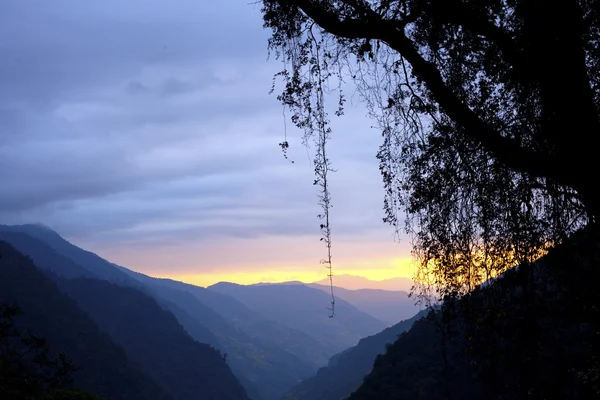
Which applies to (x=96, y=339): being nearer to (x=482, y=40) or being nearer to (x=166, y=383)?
(x=166, y=383)

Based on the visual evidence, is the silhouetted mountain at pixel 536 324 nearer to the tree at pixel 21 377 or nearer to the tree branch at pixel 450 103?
the tree branch at pixel 450 103

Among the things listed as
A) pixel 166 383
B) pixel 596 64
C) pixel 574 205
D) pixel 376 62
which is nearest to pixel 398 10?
pixel 376 62

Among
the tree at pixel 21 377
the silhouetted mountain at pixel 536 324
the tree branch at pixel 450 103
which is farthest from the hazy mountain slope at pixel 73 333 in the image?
the tree branch at pixel 450 103

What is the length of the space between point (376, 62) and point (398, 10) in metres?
0.60

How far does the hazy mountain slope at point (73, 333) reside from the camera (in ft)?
439

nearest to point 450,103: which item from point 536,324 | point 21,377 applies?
point 536,324

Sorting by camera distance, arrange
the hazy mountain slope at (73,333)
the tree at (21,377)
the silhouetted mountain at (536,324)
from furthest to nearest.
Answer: the hazy mountain slope at (73,333) → the tree at (21,377) → the silhouetted mountain at (536,324)

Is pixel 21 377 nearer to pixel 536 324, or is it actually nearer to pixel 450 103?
pixel 536 324

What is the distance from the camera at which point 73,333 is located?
14500 centimetres

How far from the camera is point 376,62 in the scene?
560 centimetres

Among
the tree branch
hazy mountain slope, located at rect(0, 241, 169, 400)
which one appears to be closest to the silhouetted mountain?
the tree branch

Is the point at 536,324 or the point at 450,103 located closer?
the point at 450,103

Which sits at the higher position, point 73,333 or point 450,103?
point 450,103

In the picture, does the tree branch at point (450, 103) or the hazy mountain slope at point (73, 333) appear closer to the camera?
the tree branch at point (450, 103)
